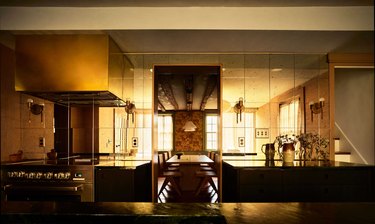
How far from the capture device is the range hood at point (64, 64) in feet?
10.0

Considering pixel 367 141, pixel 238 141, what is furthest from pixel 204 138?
pixel 238 141

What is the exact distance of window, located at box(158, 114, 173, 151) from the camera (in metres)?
10.6

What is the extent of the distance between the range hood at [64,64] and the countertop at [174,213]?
86.3 inches

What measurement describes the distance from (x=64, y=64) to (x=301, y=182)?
9.26ft

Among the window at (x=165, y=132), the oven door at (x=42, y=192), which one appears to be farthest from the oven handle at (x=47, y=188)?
the window at (x=165, y=132)

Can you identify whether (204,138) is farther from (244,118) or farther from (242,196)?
(242,196)

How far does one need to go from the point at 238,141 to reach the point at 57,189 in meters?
2.15

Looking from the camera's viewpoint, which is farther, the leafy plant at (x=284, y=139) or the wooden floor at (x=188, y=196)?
the wooden floor at (x=188, y=196)

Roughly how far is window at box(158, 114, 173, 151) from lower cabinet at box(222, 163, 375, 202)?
785 centimetres

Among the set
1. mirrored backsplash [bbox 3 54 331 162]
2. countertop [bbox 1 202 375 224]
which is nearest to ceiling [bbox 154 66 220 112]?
mirrored backsplash [bbox 3 54 331 162]

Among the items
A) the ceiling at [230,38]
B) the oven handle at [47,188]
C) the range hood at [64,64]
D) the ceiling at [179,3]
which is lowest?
the oven handle at [47,188]

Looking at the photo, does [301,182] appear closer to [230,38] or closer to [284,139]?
[284,139]

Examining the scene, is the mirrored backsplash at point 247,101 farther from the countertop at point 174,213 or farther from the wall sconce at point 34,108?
the countertop at point 174,213

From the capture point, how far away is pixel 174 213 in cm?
92
